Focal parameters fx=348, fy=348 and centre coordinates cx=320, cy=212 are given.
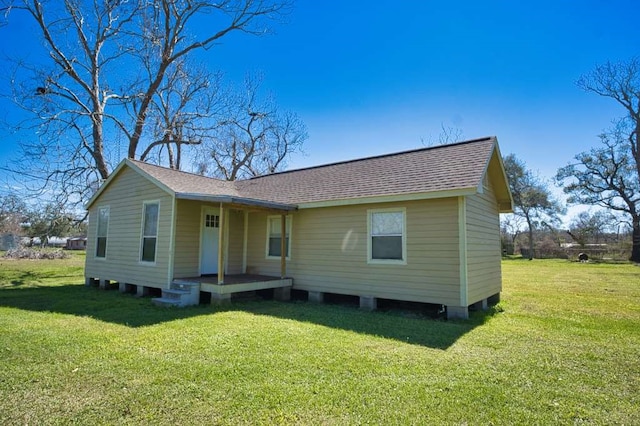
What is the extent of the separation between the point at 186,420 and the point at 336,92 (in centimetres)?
1468

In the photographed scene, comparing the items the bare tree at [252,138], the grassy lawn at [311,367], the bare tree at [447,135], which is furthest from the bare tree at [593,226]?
the grassy lawn at [311,367]

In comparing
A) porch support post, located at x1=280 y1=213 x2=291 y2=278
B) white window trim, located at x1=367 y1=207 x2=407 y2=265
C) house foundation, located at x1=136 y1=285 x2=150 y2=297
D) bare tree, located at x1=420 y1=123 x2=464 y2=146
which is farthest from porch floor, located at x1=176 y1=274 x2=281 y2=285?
bare tree, located at x1=420 y1=123 x2=464 y2=146

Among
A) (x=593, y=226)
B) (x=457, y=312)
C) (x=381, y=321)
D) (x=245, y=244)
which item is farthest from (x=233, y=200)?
(x=593, y=226)

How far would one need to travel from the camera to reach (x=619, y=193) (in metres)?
30.7

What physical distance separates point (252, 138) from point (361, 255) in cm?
2142

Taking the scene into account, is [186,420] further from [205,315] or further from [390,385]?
[205,315]

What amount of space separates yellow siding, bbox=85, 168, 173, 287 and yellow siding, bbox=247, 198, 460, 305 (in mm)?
2593

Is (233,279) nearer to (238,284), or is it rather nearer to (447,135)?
(238,284)

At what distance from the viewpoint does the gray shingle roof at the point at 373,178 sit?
25.2 feet

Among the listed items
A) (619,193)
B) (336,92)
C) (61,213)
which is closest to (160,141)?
(61,213)

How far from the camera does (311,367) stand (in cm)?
425

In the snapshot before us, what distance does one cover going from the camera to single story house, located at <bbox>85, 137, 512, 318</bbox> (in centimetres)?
752

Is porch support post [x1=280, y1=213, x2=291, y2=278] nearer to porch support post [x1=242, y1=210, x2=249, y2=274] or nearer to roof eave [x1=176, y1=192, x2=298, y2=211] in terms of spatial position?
roof eave [x1=176, y1=192, x2=298, y2=211]

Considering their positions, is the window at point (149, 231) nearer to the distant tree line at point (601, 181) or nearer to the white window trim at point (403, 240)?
the white window trim at point (403, 240)
